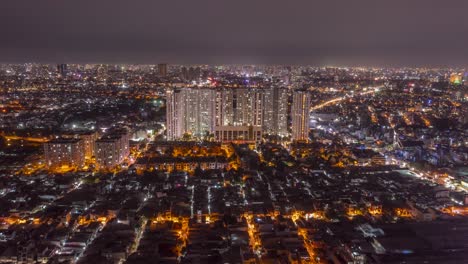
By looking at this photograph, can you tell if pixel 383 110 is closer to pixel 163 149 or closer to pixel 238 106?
pixel 238 106

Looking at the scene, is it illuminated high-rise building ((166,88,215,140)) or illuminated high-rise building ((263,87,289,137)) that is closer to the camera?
illuminated high-rise building ((166,88,215,140))

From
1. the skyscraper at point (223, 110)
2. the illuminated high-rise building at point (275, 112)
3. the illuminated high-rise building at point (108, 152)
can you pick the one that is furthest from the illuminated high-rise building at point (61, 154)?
the illuminated high-rise building at point (275, 112)

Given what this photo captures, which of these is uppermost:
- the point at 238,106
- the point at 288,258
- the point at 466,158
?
the point at 238,106

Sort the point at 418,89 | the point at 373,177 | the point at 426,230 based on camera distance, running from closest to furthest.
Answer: the point at 426,230 < the point at 373,177 < the point at 418,89

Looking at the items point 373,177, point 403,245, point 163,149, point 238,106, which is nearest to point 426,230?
point 403,245

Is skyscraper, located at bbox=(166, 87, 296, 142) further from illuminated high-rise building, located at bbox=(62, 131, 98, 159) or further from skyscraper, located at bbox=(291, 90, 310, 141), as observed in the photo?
illuminated high-rise building, located at bbox=(62, 131, 98, 159)

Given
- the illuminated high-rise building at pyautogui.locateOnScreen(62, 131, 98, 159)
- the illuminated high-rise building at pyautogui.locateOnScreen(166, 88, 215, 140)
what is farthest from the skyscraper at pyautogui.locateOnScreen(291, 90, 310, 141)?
the illuminated high-rise building at pyautogui.locateOnScreen(62, 131, 98, 159)

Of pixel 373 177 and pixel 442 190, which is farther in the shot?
pixel 373 177

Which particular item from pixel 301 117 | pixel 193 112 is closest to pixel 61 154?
pixel 193 112
